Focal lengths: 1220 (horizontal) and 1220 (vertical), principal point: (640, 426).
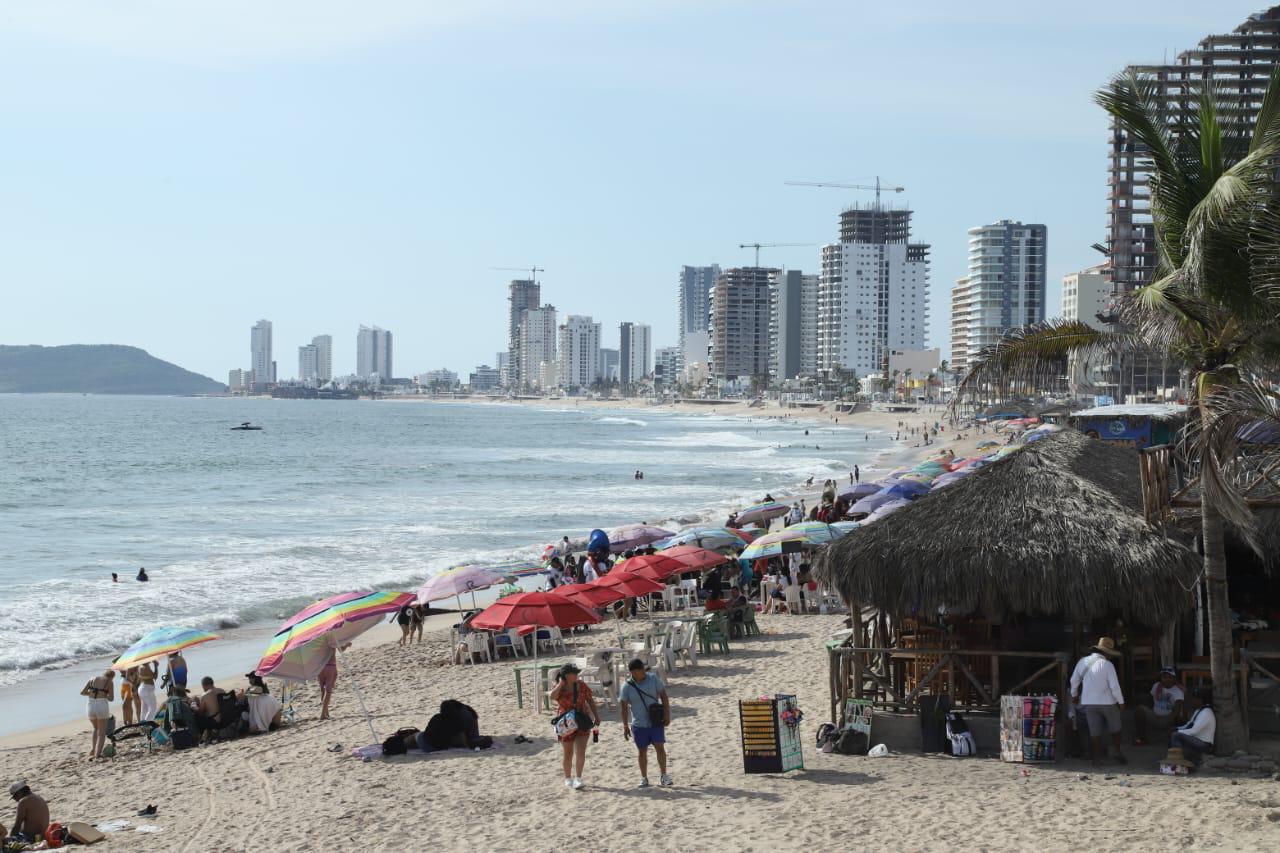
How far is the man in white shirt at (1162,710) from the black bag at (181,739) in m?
9.02

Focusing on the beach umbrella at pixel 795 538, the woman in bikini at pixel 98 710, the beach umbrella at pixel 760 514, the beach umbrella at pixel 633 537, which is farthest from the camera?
the beach umbrella at pixel 760 514

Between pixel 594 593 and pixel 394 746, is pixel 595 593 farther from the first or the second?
pixel 394 746

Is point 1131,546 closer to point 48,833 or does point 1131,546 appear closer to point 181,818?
point 181,818

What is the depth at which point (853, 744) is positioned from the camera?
969 cm

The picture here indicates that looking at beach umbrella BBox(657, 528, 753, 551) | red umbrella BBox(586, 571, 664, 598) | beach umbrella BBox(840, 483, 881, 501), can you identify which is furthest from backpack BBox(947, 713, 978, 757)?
beach umbrella BBox(840, 483, 881, 501)

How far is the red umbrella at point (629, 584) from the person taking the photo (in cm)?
1542

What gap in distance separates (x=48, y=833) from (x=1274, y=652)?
9.56 m

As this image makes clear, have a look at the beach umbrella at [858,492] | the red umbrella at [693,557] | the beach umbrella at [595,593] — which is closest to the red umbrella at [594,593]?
the beach umbrella at [595,593]

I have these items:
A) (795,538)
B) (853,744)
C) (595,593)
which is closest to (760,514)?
(795,538)

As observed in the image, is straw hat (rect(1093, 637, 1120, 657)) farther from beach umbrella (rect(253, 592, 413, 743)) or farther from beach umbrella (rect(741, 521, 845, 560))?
beach umbrella (rect(741, 521, 845, 560))

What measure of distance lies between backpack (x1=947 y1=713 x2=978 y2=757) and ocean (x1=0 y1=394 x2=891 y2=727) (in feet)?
46.4

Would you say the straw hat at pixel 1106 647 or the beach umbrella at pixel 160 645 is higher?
the straw hat at pixel 1106 647

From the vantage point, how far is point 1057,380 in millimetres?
10359

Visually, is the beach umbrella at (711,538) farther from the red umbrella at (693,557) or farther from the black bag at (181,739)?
the black bag at (181,739)
